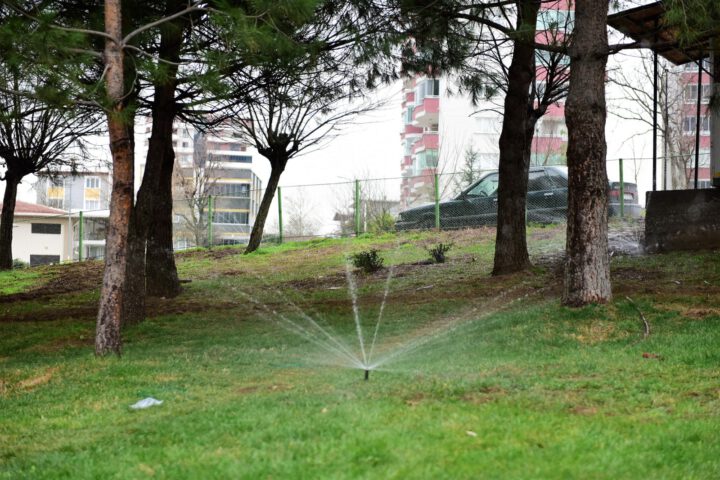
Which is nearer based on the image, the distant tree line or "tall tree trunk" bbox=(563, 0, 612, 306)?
the distant tree line

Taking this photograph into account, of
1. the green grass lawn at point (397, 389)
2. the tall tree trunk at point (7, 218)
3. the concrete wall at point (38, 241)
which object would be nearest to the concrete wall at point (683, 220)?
the green grass lawn at point (397, 389)

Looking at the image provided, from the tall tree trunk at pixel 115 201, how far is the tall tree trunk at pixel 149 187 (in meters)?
1.80

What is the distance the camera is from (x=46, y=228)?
50812mm

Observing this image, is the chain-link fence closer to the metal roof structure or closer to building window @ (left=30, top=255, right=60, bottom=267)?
the metal roof structure

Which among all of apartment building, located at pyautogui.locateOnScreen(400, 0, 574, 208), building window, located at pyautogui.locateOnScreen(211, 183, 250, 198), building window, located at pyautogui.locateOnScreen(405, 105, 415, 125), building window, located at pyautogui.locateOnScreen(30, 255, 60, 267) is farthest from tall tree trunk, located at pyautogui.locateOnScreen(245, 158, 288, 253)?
building window, located at pyautogui.locateOnScreen(405, 105, 415, 125)

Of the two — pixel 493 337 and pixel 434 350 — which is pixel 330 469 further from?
pixel 493 337

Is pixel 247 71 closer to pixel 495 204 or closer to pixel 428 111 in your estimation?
pixel 495 204

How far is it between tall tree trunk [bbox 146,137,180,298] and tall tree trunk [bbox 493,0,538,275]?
5252mm

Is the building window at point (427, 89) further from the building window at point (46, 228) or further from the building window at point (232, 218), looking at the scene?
the building window at point (46, 228)

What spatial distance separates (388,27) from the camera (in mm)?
10570

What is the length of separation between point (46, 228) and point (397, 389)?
49.8 m

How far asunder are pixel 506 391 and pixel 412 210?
17.1m

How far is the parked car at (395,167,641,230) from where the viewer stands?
19.9m

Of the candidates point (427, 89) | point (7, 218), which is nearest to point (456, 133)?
point (427, 89)
